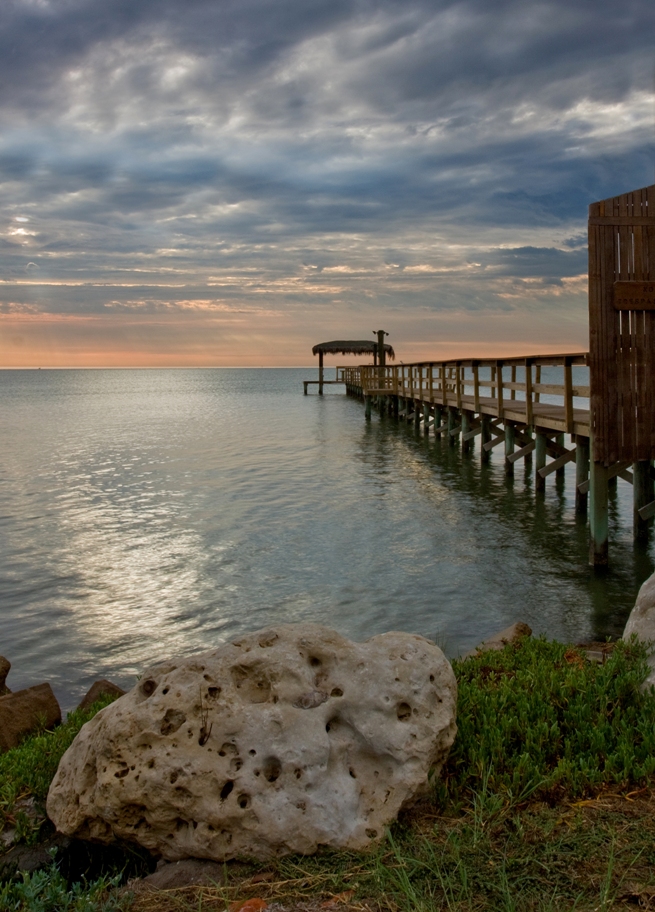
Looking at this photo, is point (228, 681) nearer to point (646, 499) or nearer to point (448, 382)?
point (646, 499)

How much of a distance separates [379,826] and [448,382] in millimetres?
19858

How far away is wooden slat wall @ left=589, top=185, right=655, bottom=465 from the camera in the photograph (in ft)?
28.8

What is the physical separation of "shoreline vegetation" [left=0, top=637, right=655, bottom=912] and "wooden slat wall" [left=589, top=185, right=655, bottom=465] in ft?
16.4

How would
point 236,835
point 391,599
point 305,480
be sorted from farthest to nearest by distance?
point 305,480, point 391,599, point 236,835

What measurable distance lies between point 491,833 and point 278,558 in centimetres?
775

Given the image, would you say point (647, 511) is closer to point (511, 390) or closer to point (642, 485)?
point (642, 485)

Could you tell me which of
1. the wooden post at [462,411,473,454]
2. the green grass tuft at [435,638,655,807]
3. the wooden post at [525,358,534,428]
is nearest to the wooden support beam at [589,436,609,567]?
the wooden post at [525,358,534,428]

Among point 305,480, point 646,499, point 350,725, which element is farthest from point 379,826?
point 305,480

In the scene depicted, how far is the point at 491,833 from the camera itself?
3146mm

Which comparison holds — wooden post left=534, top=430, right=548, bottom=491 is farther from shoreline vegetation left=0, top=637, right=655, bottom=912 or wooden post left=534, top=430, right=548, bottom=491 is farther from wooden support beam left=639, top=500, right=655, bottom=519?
shoreline vegetation left=0, top=637, right=655, bottom=912

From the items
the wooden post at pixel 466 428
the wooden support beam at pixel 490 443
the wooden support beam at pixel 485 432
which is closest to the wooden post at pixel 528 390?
the wooden support beam at pixel 490 443

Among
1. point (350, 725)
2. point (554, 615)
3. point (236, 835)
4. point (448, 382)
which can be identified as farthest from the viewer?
point (448, 382)

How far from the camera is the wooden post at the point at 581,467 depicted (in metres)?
12.0

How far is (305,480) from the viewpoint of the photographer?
17.6 metres
